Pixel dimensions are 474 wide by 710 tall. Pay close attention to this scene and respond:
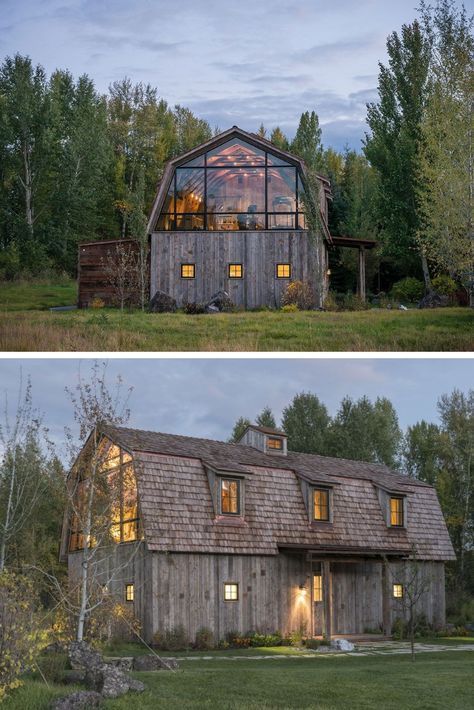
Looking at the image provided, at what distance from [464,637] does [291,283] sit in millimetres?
14880

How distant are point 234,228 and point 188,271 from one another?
2482mm

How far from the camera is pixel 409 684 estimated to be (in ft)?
45.5

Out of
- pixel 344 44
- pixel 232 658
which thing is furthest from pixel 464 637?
pixel 344 44

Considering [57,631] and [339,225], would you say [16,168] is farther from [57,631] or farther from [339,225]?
[57,631]

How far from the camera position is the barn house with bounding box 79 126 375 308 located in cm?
3453

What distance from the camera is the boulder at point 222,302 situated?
34.8 metres

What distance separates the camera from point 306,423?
47344 mm

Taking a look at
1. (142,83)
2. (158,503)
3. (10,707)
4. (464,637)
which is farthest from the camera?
(142,83)

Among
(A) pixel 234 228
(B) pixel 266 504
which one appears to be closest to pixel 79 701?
(B) pixel 266 504

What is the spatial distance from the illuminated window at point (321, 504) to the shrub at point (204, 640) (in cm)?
491

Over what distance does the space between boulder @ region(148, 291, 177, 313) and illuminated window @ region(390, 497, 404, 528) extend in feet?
38.8

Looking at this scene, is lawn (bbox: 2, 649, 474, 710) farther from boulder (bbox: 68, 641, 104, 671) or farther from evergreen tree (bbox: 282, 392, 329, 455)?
evergreen tree (bbox: 282, 392, 329, 455)

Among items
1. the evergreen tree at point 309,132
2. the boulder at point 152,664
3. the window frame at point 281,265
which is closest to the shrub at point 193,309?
the window frame at point 281,265

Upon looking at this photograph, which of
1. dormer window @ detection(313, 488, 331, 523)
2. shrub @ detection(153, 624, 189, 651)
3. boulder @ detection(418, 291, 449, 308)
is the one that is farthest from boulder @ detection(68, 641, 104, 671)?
A: boulder @ detection(418, 291, 449, 308)
